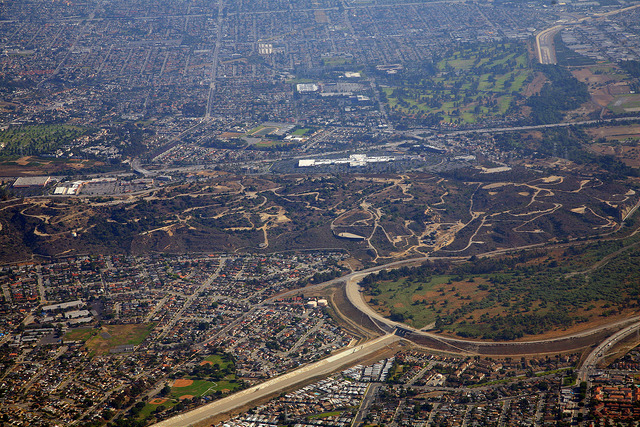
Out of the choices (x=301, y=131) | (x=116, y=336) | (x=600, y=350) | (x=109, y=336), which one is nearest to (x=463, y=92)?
(x=301, y=131)

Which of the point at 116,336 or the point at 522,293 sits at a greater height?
the point at 116,336

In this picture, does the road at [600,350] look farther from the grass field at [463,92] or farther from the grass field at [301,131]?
the grass field at [301,131]

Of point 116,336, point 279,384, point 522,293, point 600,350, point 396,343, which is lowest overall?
point 522,293

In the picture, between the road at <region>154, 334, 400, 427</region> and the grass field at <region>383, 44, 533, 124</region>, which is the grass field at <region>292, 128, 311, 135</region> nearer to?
the grass field at <region>383, 44, 533, 124</region>

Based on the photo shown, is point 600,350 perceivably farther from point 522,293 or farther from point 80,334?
point 80,334

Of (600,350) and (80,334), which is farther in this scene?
(80,334)

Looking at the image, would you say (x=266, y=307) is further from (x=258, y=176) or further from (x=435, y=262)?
(x=258, y=176)

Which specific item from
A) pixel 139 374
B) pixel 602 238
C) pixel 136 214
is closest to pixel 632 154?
pixel 602 238

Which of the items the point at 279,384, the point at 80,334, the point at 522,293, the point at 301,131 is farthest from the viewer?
the point at 301,131

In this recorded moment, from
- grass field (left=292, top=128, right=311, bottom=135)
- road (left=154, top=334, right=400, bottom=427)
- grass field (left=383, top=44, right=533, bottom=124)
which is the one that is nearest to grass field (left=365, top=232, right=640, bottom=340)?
road (left=154, top=334, right=400, bottom=427)

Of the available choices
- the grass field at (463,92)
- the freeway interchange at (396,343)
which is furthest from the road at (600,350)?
the grass field at (463,92)
